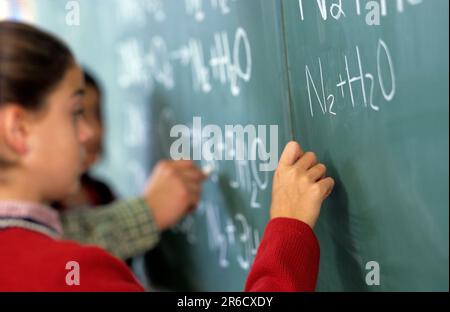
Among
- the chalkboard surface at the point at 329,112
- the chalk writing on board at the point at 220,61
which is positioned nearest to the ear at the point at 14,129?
the chalkboard surface at the point at 329,112

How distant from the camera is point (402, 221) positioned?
66 cm

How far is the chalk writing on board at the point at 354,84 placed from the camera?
65 cm

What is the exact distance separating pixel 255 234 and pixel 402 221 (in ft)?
1.19

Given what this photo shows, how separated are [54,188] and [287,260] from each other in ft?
1.37

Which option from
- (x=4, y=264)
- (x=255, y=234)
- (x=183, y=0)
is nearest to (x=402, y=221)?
(x=255, y=234)

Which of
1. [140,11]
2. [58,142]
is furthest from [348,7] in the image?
[140,11]

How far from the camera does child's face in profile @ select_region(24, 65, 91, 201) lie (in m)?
0.94

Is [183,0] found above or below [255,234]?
above

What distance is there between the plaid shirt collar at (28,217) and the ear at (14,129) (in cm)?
7

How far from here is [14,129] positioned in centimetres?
92

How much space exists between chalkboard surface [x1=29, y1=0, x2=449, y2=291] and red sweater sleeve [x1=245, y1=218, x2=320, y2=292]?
0.20 feet

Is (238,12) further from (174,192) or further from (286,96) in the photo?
(174,192)

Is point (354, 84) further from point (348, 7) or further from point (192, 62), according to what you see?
point (192, 62)

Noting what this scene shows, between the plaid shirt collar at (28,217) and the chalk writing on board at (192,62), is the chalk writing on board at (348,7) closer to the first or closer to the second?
the chalk writing on board at (192,62)
